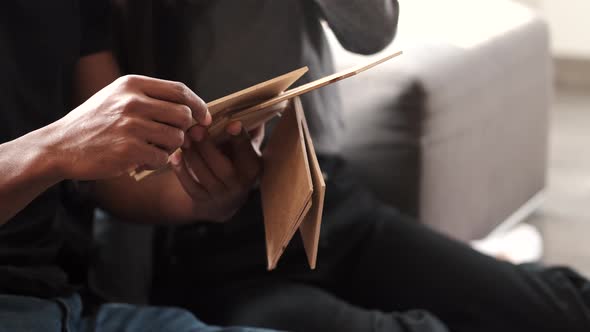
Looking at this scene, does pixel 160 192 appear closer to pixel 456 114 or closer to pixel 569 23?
pixel 456 114

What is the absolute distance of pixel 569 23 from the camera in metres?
2.35

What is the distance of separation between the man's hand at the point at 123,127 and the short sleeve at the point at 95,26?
0.49ft

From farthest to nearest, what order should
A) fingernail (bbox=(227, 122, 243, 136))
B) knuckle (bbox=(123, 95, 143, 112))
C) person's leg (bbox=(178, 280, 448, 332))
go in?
1. person's leg (bbox=(178, 280, 448, 332))
2. fingernail (bbox=(227, 122, 243, 136))
3. knuckle (bbox=(123, 95, 143, 112))

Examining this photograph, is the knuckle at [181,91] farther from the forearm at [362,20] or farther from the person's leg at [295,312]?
the person's leg at [295,312]

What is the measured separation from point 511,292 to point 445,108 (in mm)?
452

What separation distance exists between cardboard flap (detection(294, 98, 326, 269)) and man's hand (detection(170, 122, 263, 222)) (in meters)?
0.09

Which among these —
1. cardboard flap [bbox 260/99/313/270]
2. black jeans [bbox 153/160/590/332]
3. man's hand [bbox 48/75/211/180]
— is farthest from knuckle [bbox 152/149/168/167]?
black jeans [bbox 153/160/590/332]

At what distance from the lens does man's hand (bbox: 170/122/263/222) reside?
28.4 inches

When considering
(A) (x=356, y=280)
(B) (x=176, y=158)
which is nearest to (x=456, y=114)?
(A) (x=356, y=280)

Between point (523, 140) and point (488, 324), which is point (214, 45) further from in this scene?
point (523, 140)

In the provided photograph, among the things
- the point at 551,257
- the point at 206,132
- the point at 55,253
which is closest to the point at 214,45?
the point at 206,132

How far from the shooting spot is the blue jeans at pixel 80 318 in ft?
2.17

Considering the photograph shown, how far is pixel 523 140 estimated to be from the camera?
149 centimetres

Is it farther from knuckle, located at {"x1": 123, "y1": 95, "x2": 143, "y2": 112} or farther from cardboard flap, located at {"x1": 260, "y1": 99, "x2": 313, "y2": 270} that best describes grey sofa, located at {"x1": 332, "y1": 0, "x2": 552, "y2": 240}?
knuckle, located at {"x1": 123, "y1": 95, "x2": 143, "y2": 112}
